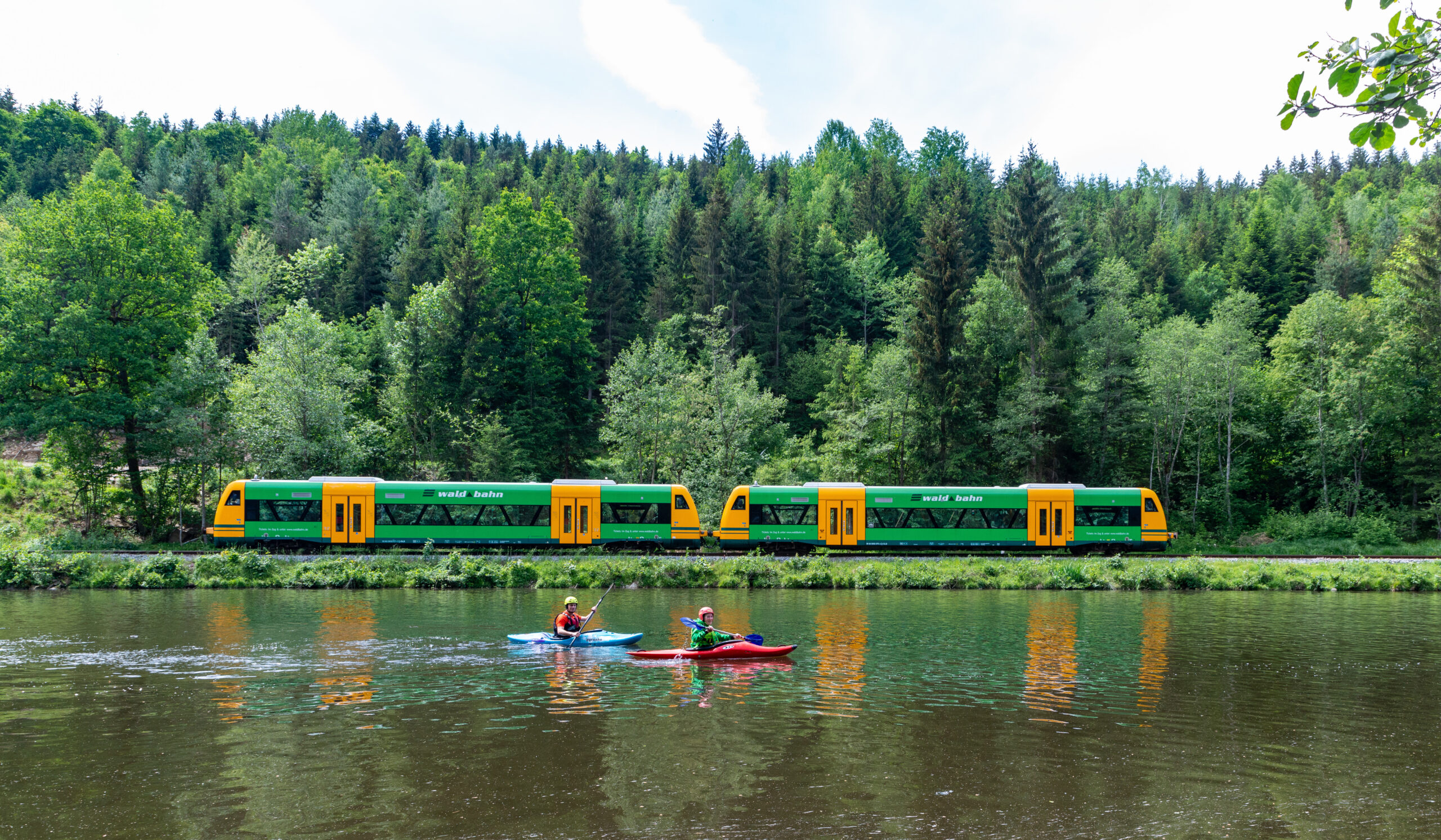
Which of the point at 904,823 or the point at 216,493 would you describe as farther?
the point at 216,493

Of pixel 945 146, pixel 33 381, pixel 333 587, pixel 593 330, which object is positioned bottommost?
pixel 333 587

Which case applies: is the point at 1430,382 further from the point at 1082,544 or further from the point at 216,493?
the point at 216,493

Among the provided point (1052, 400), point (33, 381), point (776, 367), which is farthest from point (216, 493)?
point (1052, 400)

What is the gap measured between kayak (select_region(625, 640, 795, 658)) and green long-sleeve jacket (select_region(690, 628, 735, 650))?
3.8 inches

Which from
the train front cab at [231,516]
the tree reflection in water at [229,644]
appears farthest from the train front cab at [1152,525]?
the train front cab at [231,516]

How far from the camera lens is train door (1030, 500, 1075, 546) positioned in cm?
3834

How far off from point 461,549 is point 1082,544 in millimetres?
24765

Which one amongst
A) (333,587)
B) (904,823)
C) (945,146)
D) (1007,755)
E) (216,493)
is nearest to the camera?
(904,823)

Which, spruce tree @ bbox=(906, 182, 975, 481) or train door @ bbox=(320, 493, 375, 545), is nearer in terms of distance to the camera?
train door @ bbox=(320, 493, 375, 545)

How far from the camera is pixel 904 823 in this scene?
1014 cm

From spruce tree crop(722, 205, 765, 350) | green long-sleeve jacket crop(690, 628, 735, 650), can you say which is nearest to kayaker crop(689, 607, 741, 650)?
green long-sleeve jacket crop(690, 628, 735, 650)

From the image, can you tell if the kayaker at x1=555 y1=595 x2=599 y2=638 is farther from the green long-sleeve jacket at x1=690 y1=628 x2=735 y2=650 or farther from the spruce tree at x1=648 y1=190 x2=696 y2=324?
the spruce tree at x1=648 y1=190 x2=696 y2=324

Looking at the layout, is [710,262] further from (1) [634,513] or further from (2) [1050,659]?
(2) [1050,659]

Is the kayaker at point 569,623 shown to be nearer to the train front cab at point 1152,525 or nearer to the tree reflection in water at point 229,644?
the tree reflection in water at point 229,644
